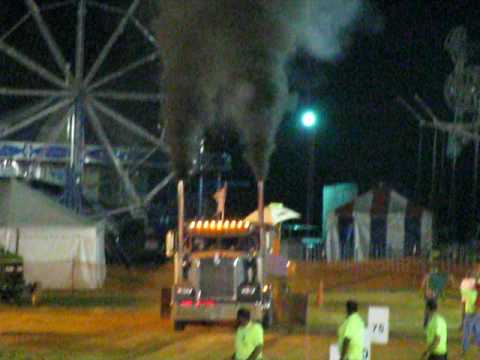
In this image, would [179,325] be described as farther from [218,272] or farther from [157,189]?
[157,189]

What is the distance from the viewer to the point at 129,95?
150ft

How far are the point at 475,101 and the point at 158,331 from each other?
69.5 ft

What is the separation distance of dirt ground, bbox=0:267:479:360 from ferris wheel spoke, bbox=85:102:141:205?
50.0 feet

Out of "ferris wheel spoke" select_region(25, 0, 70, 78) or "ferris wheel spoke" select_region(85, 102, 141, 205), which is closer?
"ferris wheel spoke" select_region(25, 0, 70, 78)

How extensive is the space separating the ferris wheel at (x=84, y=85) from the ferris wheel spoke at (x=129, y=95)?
0.14ft

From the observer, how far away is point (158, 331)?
77.3 feet

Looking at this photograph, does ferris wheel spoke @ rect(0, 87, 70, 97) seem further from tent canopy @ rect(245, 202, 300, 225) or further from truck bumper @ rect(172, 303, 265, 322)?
truck bumper @ rect(172, 303, 265, 322)

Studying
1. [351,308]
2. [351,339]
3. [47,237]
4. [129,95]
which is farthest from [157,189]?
[351,339]

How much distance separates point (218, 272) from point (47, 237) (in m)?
14.3

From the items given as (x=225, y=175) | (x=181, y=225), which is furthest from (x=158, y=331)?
(x=225, y=175)

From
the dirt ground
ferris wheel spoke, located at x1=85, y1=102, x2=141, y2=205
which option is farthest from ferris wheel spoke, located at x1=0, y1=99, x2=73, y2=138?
the dirt ground

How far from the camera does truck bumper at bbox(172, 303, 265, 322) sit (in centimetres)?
2273

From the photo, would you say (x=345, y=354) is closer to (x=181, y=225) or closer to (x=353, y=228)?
(x=181, y=225)

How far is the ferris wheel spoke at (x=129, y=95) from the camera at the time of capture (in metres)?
45.7
